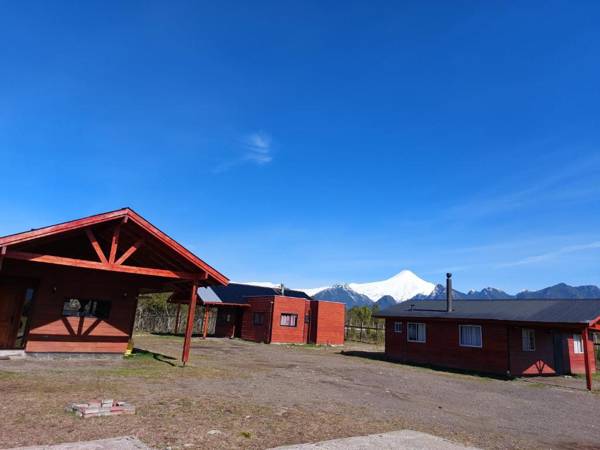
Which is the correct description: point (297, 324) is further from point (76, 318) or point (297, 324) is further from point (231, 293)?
point (76, 318)

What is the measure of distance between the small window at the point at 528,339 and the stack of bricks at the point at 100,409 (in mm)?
21210

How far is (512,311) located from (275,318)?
19.1 m

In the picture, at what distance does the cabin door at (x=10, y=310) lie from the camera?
15891mm

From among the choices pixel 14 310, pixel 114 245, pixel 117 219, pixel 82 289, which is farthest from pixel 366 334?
pixel 114 245

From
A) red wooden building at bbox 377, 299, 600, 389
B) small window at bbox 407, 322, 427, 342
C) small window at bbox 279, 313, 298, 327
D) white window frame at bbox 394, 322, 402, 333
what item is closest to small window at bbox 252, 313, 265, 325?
small window at bbox 279, 313, 298, 327

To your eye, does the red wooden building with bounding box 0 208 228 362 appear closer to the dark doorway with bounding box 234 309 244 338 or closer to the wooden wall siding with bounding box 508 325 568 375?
the wooden wall siding with bounding box 508 325 568 375

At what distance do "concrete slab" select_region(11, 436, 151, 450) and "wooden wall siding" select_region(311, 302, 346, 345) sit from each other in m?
32.2

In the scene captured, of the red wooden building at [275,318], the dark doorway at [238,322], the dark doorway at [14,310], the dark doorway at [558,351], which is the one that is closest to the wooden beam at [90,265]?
the dark doorway at [14,310]

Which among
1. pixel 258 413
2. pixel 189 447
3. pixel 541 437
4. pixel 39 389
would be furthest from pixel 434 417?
pixel 39 389

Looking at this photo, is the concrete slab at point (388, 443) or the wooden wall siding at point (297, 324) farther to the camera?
the wooden wall siding at point (297, 324)

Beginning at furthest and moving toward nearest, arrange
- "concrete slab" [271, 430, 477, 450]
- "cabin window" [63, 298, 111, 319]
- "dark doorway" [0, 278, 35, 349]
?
"cabin window" [63, 298, 111, 319]
"dark doorway" [0, 278, 35, 349]
"concrete slab" [271, 430, 477, 450]

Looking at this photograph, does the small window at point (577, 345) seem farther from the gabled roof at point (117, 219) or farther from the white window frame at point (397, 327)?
the gabled roof at point (117, 219)

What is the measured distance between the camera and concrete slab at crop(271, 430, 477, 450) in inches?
262

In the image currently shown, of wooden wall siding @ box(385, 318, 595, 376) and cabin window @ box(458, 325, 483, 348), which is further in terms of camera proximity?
cabin window @ box(458, 325, 483, 348)
